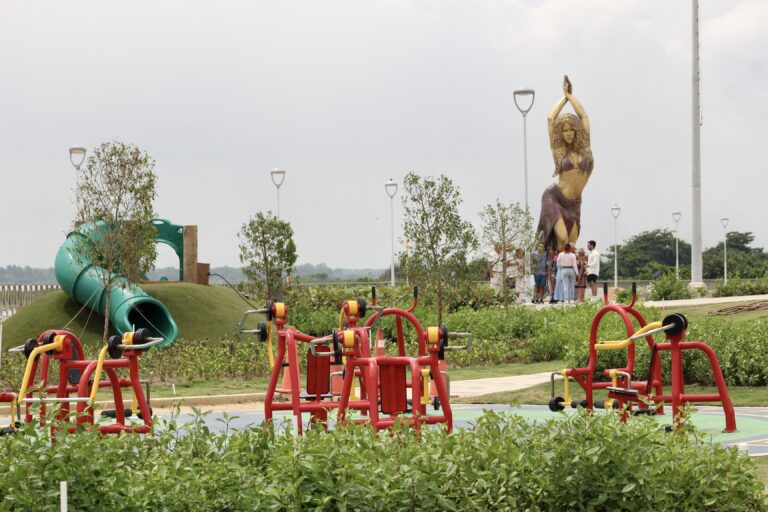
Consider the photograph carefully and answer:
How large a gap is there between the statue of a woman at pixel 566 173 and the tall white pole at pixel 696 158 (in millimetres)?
4431

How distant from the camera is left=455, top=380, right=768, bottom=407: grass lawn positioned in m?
14.5

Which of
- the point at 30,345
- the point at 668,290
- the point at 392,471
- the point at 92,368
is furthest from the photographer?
the point at 668,290

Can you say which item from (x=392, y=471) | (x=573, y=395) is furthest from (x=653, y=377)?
(x=392, y=471)

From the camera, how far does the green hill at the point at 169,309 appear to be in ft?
84.9

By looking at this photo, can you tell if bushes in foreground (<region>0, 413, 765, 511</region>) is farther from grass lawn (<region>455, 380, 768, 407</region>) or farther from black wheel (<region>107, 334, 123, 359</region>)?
grass lawn (<region>455, 380, 768, 407</region>)

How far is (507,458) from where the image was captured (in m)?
6.83

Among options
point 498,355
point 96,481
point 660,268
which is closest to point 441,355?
point 96,481

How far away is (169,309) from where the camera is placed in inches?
1053

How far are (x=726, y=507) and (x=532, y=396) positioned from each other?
9.57 m

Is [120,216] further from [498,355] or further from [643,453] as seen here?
[643,453]

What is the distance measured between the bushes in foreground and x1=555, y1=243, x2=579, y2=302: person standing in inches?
991

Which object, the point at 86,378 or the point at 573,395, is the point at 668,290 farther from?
the point at 86,378

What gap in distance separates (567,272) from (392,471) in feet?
87.1

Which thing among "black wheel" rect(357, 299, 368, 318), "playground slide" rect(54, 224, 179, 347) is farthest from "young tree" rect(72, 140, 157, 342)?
"black wheel" rect(357, 299, 368, 318)
